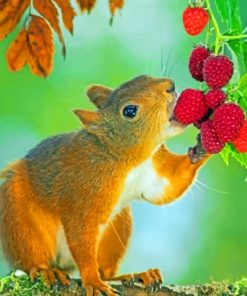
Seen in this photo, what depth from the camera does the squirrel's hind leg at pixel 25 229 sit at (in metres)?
1.79

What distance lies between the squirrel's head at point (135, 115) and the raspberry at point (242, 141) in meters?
0.11

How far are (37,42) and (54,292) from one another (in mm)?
415

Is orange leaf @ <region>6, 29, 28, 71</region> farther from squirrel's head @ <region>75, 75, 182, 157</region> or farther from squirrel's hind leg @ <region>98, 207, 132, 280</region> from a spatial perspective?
squirrel's hind leg @ <region>98, 207, 132, 280</region>

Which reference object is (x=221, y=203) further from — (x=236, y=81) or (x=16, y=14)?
(x=16, y=14)

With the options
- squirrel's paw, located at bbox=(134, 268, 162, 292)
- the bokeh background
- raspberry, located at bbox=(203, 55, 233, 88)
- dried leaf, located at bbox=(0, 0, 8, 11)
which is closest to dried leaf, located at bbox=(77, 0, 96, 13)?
the bokeh background

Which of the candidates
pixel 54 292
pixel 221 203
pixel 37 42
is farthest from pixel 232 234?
pixel 37 42

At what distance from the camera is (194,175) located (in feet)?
5.98

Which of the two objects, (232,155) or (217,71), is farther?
(232,155)

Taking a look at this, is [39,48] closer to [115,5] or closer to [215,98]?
[115,5]

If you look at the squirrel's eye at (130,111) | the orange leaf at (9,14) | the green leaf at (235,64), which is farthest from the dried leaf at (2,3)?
the green leaf at (235,64)

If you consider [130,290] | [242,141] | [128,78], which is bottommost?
[130,290]

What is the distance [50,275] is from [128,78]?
1.14ft

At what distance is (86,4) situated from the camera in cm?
181

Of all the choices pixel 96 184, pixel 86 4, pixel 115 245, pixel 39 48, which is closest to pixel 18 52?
pixel 39 48
